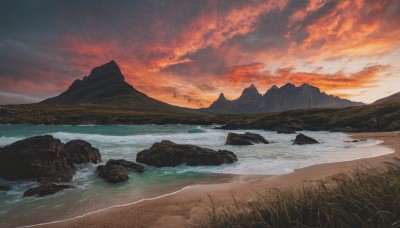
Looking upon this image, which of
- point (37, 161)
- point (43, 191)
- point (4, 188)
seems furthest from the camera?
point (37, 161)

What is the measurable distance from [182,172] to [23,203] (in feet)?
28.5

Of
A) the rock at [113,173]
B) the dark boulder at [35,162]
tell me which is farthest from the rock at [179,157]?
the dark boulder at [35,162]

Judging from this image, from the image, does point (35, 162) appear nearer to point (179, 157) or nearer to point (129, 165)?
point (129, 165)

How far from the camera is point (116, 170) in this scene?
52.8 ft

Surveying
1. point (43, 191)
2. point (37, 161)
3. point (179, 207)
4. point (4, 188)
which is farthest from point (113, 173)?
point (179, 207)

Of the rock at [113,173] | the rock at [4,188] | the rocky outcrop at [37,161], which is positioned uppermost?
the rocky outcrop at [37,161]

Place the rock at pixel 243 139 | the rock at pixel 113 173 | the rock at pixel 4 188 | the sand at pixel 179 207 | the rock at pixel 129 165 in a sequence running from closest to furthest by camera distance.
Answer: the sand at pixel 179 207 < the rock at pixel 4 188 < the rock at pixel 113 173 < the rock at pixel 129 165 < the rock at pixel 243 139

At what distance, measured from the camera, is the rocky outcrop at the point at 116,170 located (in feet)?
50.5

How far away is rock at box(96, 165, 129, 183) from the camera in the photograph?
1532 cm

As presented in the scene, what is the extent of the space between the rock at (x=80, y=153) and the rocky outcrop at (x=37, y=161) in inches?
30.0

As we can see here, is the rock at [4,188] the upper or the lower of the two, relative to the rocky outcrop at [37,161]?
lower

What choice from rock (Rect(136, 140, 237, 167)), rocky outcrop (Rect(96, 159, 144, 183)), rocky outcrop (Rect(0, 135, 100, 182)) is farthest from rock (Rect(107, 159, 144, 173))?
rocky outcrop (Rect(0, 135, 100, 182))

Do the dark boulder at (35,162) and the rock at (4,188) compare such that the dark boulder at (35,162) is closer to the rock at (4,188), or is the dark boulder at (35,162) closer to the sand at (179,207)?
the rock at (4,188)

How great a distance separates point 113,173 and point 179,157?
6.26 meters
